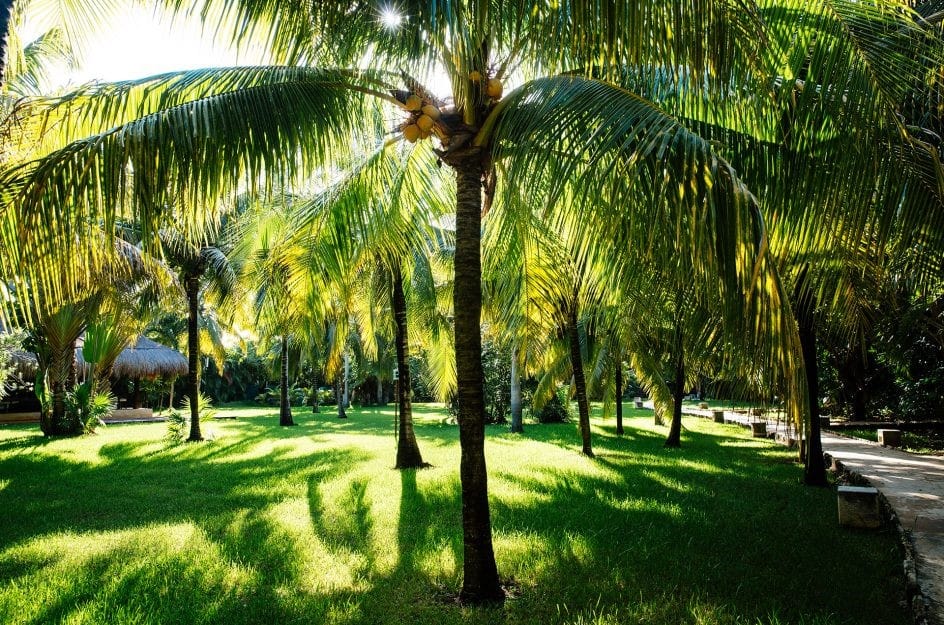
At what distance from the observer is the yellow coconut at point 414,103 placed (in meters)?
4.32

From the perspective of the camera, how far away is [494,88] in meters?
4.26

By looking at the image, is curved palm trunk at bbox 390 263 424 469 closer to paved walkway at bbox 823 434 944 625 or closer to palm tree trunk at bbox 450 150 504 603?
palm tree trunk at bbox 450 150 504 603

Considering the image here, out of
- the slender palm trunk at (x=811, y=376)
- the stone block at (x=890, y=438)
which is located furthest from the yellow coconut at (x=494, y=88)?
the stone block at (x=890, y=438)

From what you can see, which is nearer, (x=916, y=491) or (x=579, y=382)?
(x=916, y=491)

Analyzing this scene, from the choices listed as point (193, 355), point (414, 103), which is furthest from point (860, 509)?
point (193, 355)

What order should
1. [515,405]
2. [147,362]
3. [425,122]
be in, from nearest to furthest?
[425,122] → [515,405] → [147,362]

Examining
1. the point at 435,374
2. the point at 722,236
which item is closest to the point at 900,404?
the point at 435,374

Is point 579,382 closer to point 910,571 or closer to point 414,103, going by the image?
point 910,571

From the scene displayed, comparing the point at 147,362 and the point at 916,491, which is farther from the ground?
the point at 147,362

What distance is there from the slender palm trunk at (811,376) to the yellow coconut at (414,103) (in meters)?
5.28

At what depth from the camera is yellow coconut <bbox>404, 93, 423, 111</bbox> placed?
14.2ft

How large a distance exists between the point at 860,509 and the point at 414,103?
608 centimetres

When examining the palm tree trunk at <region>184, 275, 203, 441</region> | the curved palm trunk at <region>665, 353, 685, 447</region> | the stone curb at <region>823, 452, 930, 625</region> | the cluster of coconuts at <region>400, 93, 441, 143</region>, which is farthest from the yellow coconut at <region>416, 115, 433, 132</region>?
the palm tree trunk at <region>184, 275, 203, 441</region>

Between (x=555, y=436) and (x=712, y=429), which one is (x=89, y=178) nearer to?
(x=555, y=436)
